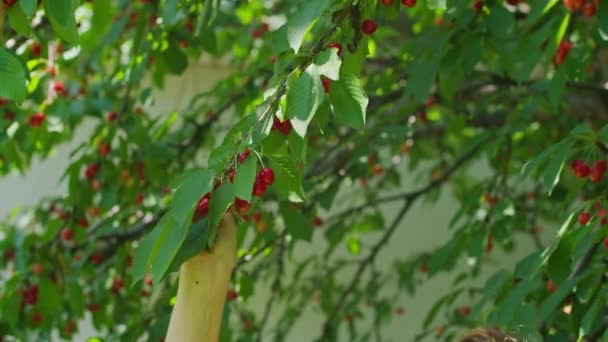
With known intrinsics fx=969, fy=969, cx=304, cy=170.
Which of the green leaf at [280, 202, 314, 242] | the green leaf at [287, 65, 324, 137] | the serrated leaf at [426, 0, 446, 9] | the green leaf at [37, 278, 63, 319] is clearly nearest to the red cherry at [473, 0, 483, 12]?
the green leaf at [280, 202, 314, 242]

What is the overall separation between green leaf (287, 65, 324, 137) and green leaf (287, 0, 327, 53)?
0.19 ft

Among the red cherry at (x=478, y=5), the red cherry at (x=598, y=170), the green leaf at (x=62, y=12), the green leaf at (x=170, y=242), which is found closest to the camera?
the green leaf at (x=170, y=242)

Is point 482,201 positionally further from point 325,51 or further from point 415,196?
point 325,51

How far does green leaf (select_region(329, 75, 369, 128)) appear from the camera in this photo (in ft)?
4.87

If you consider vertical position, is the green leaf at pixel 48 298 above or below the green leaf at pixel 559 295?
above

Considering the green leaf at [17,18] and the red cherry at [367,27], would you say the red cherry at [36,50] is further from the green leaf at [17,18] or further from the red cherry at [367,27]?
the red cherry at [367,27]

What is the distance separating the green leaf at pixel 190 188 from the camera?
1344 millimetres

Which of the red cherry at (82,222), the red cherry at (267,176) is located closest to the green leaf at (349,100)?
the red cherry at (267,176)

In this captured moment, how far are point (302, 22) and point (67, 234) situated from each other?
1.68m

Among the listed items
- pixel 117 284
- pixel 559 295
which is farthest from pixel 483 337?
pixel 117 284

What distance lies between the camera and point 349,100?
1498mm

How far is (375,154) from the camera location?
3180 millimetres

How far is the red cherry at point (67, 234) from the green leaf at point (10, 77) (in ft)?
4.75

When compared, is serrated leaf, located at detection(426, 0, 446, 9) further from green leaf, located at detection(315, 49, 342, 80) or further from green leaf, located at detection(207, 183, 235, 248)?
green leaf, located at detection(207, 183, 235, 248)
